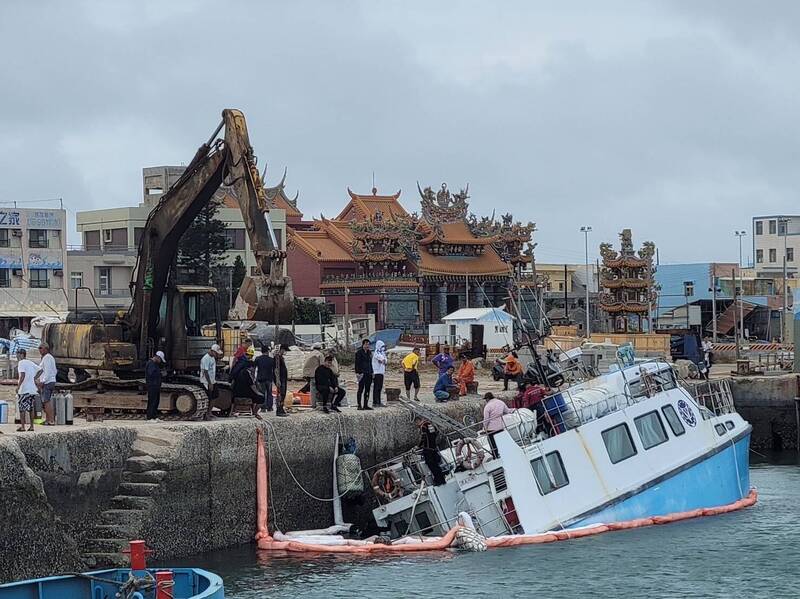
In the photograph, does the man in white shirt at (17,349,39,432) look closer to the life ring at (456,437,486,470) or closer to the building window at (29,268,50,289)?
the life ring at (456,437,486,470)

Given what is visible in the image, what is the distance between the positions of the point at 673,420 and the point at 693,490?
1.40 meters

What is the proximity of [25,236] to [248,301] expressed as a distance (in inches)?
1894

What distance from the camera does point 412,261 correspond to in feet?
276

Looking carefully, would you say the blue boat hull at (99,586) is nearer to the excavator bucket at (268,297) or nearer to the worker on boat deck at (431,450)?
the excavator bucket at (268,297)

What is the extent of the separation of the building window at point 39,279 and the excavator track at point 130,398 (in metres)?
43.6

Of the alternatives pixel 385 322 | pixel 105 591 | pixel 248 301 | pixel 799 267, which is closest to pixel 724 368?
pixel 385 322

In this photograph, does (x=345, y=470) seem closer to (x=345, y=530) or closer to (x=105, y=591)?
(x=345, y=530)

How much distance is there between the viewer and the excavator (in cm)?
2700

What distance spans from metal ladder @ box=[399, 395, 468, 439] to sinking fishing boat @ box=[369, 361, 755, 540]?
0.87 feet

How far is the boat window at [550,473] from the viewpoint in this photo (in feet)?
83.3

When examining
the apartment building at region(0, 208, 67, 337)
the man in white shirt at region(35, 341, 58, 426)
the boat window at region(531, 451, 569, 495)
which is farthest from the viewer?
the apartment building at region(0, 208, 67, 337)

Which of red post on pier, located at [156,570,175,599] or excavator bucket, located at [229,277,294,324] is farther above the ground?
excavator bucket, located at [229,277,294,324]

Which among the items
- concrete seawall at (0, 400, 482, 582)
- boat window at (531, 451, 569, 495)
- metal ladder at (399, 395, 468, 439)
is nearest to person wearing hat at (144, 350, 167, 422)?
concrete seawall at (0, 400, 482, 582)

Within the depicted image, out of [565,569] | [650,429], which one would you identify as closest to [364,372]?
[650,429]
